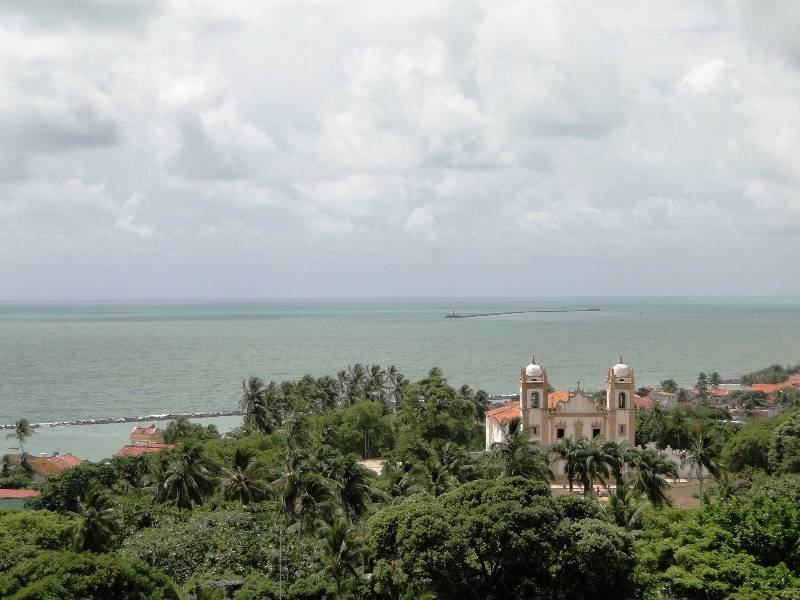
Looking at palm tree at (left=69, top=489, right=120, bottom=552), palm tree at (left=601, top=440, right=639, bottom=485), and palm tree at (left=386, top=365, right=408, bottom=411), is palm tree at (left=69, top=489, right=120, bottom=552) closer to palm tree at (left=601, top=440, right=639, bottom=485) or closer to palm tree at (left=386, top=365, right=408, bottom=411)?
palm tree at (left=601, top=440, right=639, bottom=485)

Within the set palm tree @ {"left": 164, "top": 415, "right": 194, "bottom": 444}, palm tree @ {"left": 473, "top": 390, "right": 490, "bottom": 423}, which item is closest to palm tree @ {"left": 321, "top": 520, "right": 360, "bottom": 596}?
palm tree @ {"left": 164, "top": 415, "right": 194, "bottom": 444}

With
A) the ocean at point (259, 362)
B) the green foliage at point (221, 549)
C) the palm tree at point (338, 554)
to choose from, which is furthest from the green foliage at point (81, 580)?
the ocean at point (259, 362)

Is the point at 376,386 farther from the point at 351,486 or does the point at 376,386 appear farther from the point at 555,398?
the point at 351,486

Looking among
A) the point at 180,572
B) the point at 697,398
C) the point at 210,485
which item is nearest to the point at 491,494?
the point at 180,572

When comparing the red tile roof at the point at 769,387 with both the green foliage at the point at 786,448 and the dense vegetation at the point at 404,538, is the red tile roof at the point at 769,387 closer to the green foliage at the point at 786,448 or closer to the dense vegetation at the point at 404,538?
the green foliage at the point at 786,448

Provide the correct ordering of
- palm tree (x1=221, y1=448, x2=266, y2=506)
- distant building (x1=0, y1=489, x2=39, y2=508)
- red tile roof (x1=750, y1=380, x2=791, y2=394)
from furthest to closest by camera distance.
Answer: red tile roof (x1=750, y1=380, x2=791, y2=394), distant building (x1=0, y1=489, x2=39, y2=508), palm tree (x1=221, y1=448, x2=266, y2=506)

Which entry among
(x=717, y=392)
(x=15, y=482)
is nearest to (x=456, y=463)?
(x=15, y=482)
